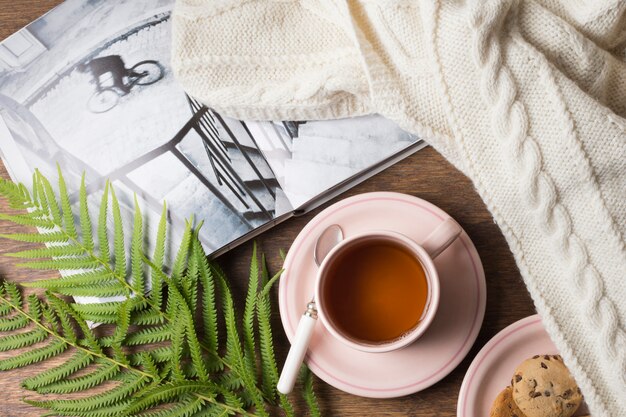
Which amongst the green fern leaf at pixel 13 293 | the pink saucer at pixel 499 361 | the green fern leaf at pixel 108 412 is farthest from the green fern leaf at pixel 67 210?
the pink saucer at pixel 499 361

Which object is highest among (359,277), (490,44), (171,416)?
(490,44)

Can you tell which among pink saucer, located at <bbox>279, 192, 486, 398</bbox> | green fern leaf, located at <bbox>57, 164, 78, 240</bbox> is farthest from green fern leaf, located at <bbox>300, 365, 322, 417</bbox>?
green fern leaf, located at <bbox>57, 164, 78, 240</bbox>

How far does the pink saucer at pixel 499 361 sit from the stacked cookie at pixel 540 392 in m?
0.01

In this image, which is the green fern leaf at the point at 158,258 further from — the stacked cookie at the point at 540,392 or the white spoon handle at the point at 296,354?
the stacked cookie at the point at 540,392

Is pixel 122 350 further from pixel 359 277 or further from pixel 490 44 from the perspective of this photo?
pixel 490 44

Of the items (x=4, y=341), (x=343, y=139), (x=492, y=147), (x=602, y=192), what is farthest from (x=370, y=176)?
(x=4, y=341)

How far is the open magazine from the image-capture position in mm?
725

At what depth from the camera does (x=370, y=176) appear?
73cm

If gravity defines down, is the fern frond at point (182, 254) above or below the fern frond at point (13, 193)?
below

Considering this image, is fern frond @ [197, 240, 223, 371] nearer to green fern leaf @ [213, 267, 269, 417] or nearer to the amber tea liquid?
green fern leaf @ [213, 267, 269, 417]

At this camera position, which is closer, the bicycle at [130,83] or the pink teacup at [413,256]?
the pink teacup at [413,256]

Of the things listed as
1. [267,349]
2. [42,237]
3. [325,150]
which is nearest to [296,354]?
[267,349]

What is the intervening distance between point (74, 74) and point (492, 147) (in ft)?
1.77

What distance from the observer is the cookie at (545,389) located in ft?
2.10
